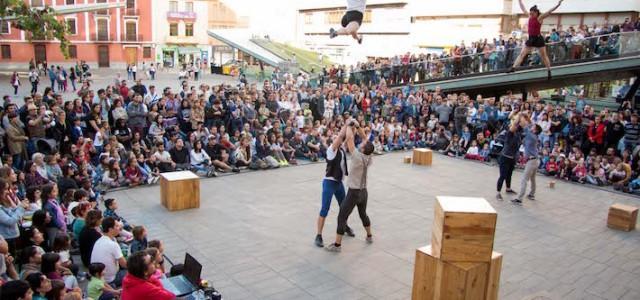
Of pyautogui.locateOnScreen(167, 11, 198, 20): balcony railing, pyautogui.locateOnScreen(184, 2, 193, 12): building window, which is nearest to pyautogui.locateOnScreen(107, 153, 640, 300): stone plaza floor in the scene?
pyautogui.locateOnScreen(167, 11, 198, 20): balcony railing

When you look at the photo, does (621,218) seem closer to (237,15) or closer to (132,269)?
(132,269)

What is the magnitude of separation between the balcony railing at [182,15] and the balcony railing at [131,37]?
4.71 metres

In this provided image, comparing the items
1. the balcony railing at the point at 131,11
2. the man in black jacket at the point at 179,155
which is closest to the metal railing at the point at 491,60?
the man in black jacket at the point at 179,155

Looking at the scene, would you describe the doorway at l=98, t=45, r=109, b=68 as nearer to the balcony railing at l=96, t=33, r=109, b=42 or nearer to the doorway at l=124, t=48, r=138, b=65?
the balcony railing at l=96, t=33, r=109, b=42

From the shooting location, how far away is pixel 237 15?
226ft

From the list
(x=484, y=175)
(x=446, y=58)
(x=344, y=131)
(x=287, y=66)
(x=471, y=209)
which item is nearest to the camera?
(x=471, y=209)

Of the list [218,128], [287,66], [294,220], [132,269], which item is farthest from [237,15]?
[132,269]

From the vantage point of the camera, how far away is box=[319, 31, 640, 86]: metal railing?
1844cm

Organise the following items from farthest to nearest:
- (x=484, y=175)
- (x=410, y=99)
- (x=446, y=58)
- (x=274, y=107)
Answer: (x=446, y=58)
(x=410, y=99)
(x=274, y=107)
(x=484, y=175)

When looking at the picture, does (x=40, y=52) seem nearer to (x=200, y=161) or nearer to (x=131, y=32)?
(x=131, y=32)

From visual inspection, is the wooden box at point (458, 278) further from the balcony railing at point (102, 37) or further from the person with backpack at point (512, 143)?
the balcony railing at point (102, 37)

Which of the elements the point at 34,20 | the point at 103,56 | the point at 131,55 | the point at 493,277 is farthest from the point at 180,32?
the point at 493,277

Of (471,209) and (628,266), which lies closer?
(471,209)

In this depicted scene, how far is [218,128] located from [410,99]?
7.49 metres
